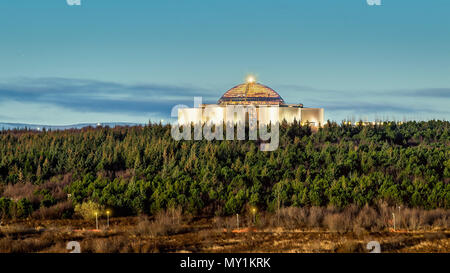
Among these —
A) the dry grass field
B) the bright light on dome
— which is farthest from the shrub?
the bright light on dome

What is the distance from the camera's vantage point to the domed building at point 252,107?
141 feet

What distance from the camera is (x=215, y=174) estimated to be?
23109 mm

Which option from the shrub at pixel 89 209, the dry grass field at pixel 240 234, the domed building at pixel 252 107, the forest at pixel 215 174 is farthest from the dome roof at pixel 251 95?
the dry grass field at pixel 240 234

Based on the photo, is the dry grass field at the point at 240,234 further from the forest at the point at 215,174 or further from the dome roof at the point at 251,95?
the dome roof at the point at 251,95

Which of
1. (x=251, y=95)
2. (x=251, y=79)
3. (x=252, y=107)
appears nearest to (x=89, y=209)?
(x=252, y=107)

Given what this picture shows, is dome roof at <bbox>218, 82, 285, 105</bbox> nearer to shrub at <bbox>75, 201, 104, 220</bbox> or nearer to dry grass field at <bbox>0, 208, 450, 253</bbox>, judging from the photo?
shrub at <bbox>75, 201, 104, 220</bbox>

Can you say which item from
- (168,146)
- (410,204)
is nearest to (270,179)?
(410,204)

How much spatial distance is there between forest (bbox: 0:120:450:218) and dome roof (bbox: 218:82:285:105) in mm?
9520

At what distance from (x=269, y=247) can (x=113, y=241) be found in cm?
426

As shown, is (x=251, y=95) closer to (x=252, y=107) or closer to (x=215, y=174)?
(x=252, y=107)

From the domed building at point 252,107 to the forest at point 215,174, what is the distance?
6.98 m

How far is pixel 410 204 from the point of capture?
19328 mm
